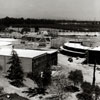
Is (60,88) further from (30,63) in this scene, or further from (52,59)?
(52,59)

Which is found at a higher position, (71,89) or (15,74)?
A: (15,74)

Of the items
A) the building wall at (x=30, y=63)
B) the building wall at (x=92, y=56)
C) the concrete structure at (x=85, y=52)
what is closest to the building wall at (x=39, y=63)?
the building wall at (x=30, y=63)

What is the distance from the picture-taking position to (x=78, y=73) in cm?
2794

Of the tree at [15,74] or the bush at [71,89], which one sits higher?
the tree at [15,74]

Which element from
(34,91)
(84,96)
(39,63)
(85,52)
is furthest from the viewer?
(85,52)

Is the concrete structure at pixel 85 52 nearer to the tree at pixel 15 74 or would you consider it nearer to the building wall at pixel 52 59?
the building wall at pixel 52 59

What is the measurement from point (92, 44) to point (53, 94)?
3078cm

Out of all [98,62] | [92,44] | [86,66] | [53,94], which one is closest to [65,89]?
[53,94]

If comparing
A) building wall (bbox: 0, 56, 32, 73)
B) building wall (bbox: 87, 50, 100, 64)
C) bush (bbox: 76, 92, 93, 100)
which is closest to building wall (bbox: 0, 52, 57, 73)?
building wall (bbox: 0, 56, 32, 73)

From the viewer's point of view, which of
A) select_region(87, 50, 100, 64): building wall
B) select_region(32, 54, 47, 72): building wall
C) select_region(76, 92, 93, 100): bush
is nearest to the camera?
select_region(76, 92, 93, 100): bush

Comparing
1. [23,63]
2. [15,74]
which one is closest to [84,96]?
[15,74]

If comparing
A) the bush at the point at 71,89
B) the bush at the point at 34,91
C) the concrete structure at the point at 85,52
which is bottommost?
the bush at the point at 71,89

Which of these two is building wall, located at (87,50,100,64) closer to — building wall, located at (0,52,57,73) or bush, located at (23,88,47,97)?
building wall, located at (0,52,57,73)

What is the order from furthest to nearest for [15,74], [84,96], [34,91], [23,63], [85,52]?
[85,52] → [23,63] → [15,74] → [34,91] → [84,96]
